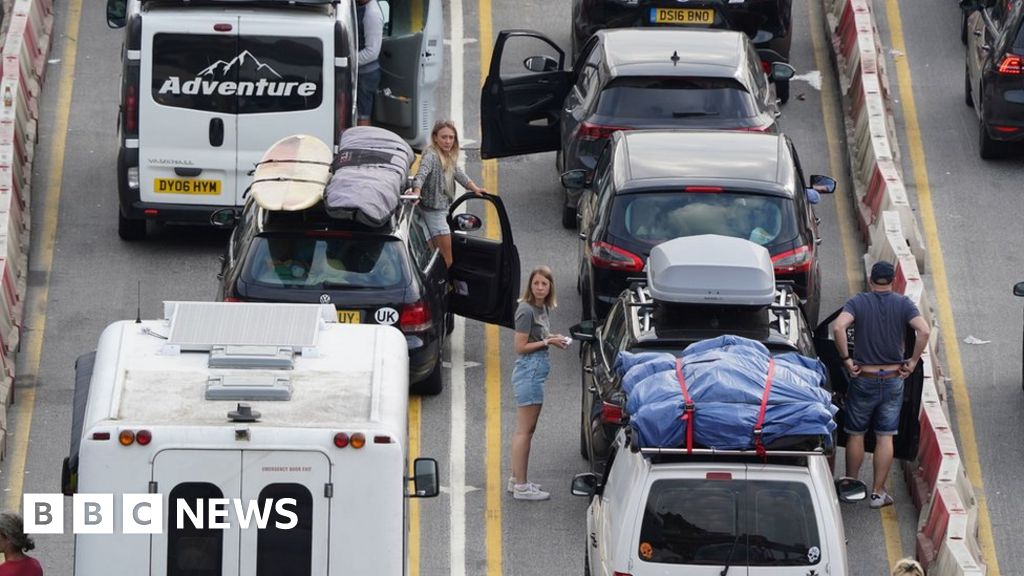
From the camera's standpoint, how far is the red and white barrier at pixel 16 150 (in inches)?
776

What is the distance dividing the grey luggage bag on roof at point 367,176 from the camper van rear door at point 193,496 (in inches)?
234

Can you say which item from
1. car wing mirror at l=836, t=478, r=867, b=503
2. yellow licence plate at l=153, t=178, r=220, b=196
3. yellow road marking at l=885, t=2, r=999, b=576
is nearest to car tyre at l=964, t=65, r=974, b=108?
yellow road marking at l=885, t=2, r=999, b=576

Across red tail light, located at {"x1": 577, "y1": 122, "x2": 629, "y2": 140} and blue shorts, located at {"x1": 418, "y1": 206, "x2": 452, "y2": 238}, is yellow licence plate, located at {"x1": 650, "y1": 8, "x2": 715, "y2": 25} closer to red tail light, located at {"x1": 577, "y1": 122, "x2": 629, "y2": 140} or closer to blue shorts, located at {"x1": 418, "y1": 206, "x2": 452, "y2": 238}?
red tail light, located at {"x1": 577, "y1": 122, "x2": 629, "y2": 140}

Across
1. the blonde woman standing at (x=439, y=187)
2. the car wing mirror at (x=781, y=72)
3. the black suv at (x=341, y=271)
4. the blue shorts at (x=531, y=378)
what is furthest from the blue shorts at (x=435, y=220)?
the car wing mirror at (x=781, y=72)

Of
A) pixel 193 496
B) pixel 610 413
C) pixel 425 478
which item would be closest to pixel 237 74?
pixel 610 413

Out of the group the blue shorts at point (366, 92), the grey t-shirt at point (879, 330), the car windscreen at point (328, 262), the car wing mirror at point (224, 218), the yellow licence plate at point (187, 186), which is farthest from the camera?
the blue shorts at point (366, 92)

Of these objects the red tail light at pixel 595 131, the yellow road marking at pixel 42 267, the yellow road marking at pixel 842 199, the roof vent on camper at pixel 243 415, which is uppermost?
the roof vent on camper at pixel 243 415

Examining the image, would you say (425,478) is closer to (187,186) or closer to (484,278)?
(484,278)

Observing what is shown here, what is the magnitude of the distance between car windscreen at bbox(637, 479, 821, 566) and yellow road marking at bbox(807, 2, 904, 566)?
11.9ft

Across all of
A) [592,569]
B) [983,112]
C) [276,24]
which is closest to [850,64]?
[983,112]

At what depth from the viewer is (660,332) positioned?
16.4 metres

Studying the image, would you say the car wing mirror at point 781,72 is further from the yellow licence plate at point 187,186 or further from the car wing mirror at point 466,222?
the yellow licence plate at point 187,186

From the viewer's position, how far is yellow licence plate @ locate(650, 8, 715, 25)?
952 inches

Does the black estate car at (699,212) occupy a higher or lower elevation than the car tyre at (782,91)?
higher
